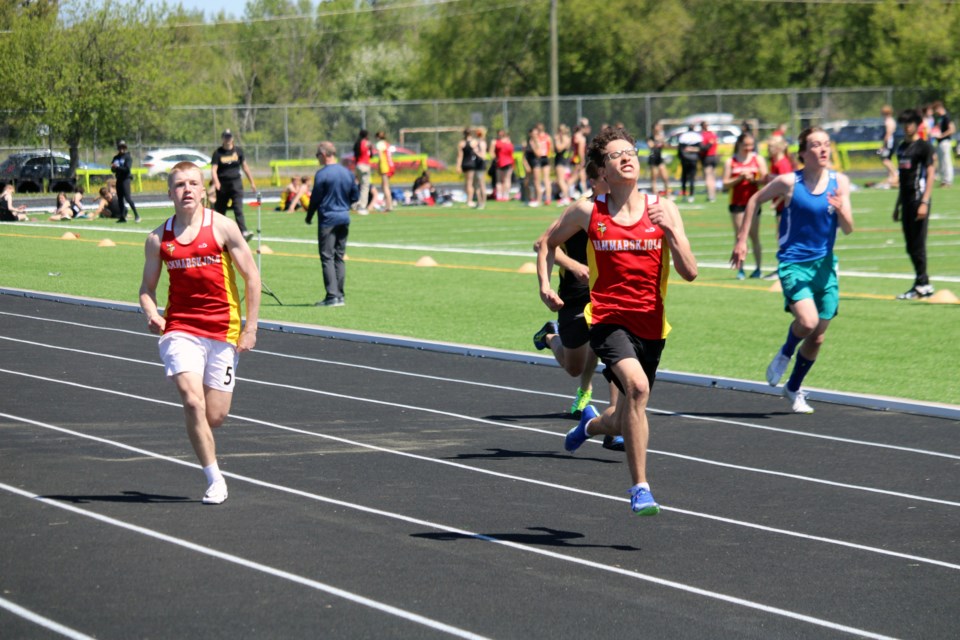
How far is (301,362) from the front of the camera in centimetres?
1337

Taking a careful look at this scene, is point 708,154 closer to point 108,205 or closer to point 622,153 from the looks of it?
point 108,205

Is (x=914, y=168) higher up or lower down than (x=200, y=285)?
higher up

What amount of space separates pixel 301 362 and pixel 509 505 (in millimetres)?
5645

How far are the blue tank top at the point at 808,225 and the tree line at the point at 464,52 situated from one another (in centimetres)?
3739

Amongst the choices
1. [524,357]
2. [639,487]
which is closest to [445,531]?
[639,487]

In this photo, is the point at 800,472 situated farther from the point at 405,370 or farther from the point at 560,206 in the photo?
the point at 560,206

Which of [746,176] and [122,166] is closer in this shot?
[746,176]

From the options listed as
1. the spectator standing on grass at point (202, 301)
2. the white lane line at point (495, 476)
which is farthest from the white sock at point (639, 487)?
the spectator standing on grass at point (202, 301)

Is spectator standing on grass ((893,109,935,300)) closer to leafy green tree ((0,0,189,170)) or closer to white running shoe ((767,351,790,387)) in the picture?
white running shoe ((767,351,790,387))

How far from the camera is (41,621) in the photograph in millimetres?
5801

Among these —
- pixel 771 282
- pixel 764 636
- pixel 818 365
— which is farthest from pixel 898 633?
pixel 771 282

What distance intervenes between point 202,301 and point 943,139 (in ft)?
111

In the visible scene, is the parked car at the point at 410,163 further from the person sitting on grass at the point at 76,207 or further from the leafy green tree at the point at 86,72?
the person sitting on grass at the point at 76,207

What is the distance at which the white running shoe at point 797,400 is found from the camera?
11.0 m
